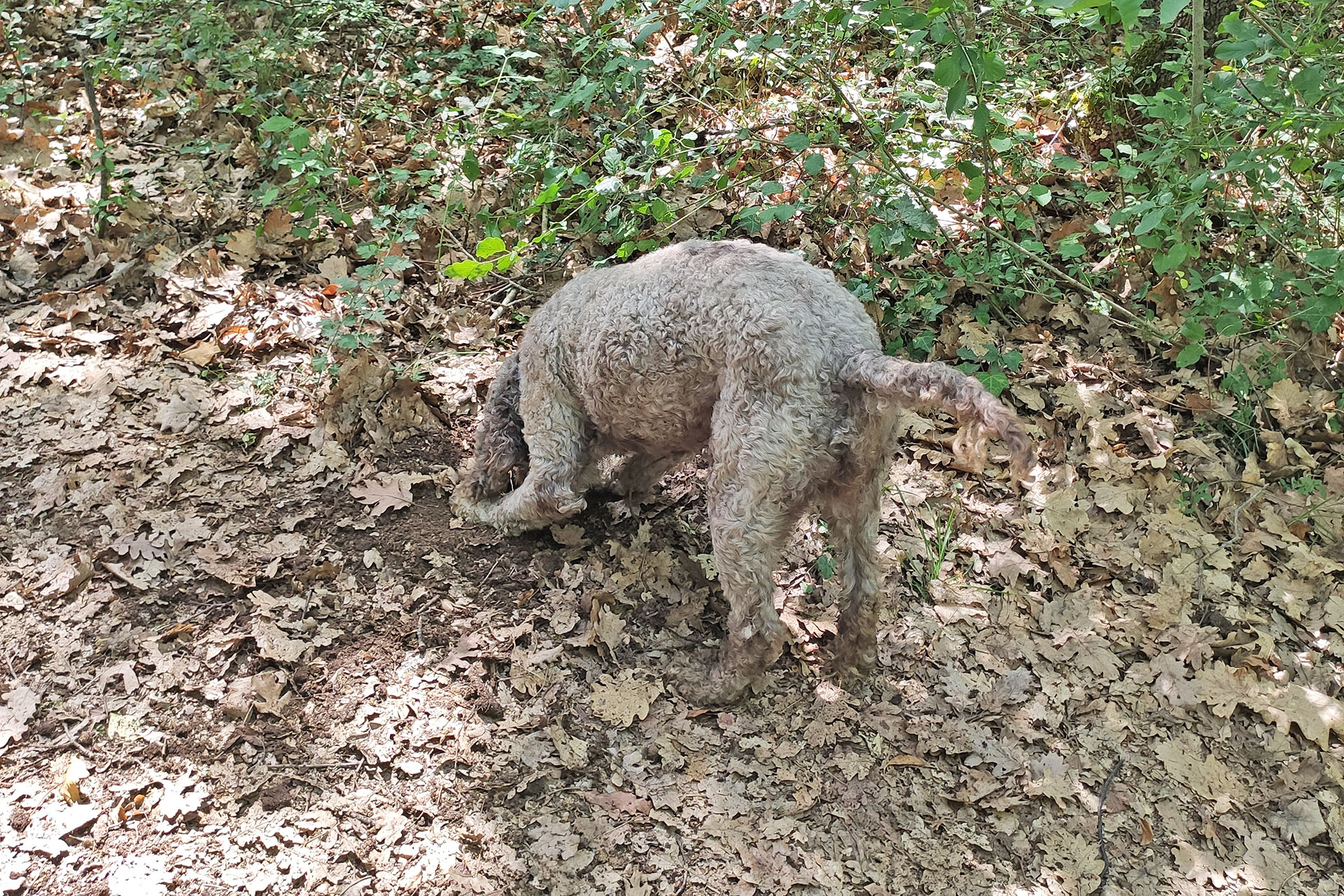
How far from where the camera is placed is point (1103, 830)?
133 inches

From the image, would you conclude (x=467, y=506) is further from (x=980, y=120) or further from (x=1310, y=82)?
(x=1310, y=82)

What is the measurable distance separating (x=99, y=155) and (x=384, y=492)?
2.99m

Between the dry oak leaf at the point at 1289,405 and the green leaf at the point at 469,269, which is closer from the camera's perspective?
the green leaf at the point at 469,269

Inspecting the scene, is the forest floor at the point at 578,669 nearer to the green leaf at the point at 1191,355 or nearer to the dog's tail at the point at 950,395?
the green leaf at the point at 1191,355

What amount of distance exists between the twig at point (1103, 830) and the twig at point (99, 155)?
606 cm

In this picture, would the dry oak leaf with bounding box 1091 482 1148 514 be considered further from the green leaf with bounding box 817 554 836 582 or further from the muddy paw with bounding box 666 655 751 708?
the muddy paw with bounding box 666 655 751 708

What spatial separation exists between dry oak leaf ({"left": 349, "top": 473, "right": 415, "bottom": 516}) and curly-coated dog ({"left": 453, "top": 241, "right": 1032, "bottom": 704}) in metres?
0.33

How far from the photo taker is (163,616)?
145 inches

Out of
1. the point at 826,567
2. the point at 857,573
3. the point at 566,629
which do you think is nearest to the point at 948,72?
the point at 857,573

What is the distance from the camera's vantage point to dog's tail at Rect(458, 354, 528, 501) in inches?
164

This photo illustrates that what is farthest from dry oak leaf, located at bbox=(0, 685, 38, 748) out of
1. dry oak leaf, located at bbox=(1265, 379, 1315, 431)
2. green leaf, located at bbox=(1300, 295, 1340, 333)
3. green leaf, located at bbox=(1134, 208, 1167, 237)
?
dry oak leaf, located at bbox=(1265, 379, 1315, 431)

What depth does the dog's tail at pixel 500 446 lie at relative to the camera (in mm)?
4164

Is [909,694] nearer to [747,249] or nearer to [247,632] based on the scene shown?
[747,249]

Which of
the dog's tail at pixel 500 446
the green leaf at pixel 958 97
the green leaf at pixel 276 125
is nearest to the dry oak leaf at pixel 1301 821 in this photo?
the green leaf at pixel 958 97
